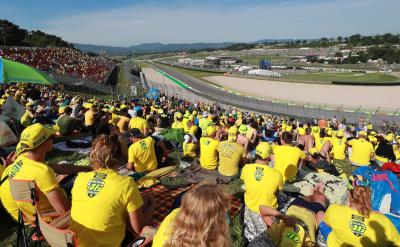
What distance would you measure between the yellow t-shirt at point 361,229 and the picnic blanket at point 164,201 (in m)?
2.16

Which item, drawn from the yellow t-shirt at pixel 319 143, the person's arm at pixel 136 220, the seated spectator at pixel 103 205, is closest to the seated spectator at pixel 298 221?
the person's arm at pixel 136 220

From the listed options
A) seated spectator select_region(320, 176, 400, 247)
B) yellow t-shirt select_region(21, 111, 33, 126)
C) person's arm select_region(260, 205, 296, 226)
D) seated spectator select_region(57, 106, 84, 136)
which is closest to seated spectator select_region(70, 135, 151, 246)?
person's arm select_region(260, 205, 296, 226)

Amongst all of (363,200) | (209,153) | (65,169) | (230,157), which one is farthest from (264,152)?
(65,169)

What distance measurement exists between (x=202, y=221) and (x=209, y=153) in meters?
6.08

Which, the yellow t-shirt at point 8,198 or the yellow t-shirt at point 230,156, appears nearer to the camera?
the yellow t-shirt at point 8,198

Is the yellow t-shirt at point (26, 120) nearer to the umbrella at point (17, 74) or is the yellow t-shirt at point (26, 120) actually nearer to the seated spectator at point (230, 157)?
the umbrella at point (17, 74)

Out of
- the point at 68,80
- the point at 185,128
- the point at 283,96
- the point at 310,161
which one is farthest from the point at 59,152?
the point at 283,96

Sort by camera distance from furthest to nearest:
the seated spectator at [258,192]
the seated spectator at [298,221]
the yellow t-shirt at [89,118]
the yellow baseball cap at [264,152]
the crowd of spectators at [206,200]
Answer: the yellow t-shirt at [89,118] → the yellow baseball cap at [264,152] → the seated spectator at [258,192] → the seated spectator at [298,221] → the crowd of spectators at [206,200]

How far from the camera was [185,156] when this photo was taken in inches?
389

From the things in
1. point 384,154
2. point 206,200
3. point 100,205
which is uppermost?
point 206,200

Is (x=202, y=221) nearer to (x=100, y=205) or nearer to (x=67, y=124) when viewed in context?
(x=100, y=205)

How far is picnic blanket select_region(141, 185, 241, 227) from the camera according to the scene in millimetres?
5646

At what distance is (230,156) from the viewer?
7727 millimetres

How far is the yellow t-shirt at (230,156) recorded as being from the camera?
7727 millimetres
